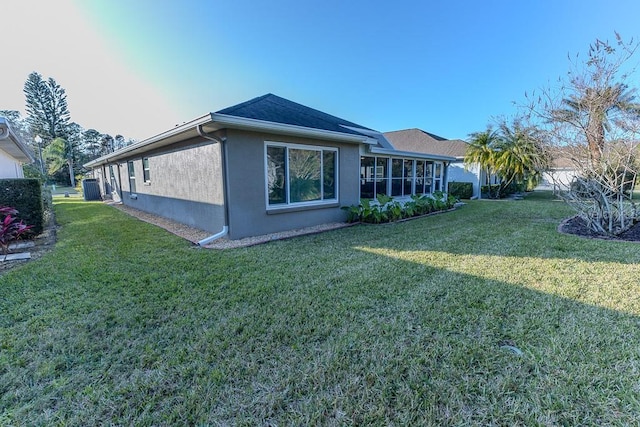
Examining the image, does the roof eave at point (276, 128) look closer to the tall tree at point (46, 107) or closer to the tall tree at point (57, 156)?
the tall tree at point (57, 156)

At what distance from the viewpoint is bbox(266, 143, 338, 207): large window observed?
7215 millimetres

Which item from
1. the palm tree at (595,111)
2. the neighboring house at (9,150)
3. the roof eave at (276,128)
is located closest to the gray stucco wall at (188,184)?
the roof eave at (276,128)

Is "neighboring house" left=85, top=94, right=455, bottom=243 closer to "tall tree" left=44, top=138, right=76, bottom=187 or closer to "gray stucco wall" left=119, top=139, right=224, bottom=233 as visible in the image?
"gray stucco wall" left=119, top=139, right=224, bottom=233

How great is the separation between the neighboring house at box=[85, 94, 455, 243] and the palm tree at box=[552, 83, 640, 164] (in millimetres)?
5023

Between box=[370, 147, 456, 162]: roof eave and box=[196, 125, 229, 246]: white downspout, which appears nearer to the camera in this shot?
box=[196, 125, 229, 246]: white downspout

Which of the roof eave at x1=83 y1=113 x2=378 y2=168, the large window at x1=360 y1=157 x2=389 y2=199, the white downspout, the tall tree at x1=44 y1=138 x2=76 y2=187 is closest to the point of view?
the roof eave at x1=83 y1=113 x2=378 y2=168

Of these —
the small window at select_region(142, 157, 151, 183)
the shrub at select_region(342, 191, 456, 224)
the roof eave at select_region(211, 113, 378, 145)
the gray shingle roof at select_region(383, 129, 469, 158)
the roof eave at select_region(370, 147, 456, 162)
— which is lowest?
the shrub at select_region(342, 191, 456, 224)

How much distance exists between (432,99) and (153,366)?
2047cm

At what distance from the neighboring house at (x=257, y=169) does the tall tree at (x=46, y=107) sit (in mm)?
43923

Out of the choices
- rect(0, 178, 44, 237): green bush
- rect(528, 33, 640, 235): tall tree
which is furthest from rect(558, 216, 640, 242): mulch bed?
rect(0, 178, 44, 237): green bush

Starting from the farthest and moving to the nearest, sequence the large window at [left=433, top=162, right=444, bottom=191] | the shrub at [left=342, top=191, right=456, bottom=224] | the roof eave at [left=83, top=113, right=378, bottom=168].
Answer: the large window at [left=433, top=162, right=444, bottom=191] → the shrub at [left=342, top=191, right=456, bottom=224] → the roof eave at [left=83, top=113, right=378, bottom=168]

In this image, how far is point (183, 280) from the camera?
13.5ft

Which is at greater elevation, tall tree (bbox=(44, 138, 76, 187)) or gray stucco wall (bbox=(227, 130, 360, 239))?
tall tree (bbox=(44, 138, 76, 187))

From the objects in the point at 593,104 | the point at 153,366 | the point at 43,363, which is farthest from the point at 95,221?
the point at 593,104
